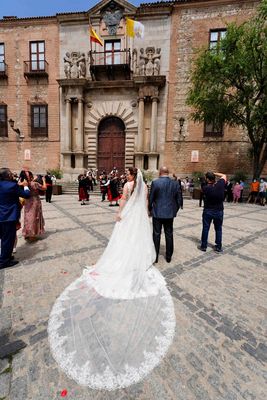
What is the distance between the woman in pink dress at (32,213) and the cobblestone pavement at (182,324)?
31cm

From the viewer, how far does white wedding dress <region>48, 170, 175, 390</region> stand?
1899 millimetres

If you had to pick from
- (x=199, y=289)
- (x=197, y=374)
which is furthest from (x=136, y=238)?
(x=197, y=374)

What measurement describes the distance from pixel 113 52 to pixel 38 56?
6.88 m

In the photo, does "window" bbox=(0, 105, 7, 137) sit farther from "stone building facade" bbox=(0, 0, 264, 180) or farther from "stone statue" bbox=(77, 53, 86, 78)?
"stone statue" bbox=(77, 53, 86, 78)

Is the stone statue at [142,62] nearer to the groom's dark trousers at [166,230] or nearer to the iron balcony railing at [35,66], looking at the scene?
the iron balcony railing at [35,66]

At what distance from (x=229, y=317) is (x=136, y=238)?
1730mm

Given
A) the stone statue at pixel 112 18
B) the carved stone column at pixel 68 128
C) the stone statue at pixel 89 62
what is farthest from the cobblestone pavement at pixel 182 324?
the stone statue at pixel 112 18

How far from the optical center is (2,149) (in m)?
19.5

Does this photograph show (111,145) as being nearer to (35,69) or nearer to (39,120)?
(39,120)

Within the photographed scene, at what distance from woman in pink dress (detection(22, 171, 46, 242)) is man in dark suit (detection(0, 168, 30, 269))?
1.32 m

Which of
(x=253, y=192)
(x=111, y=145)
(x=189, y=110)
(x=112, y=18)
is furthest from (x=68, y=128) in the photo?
(x=253, y=192)

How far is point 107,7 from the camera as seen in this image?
697 inches

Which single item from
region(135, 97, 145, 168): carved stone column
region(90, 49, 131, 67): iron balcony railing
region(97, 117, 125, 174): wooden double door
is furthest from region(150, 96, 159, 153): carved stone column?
region(90, 49, 131, 67): iron balcony railing

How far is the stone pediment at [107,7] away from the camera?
17.2m
